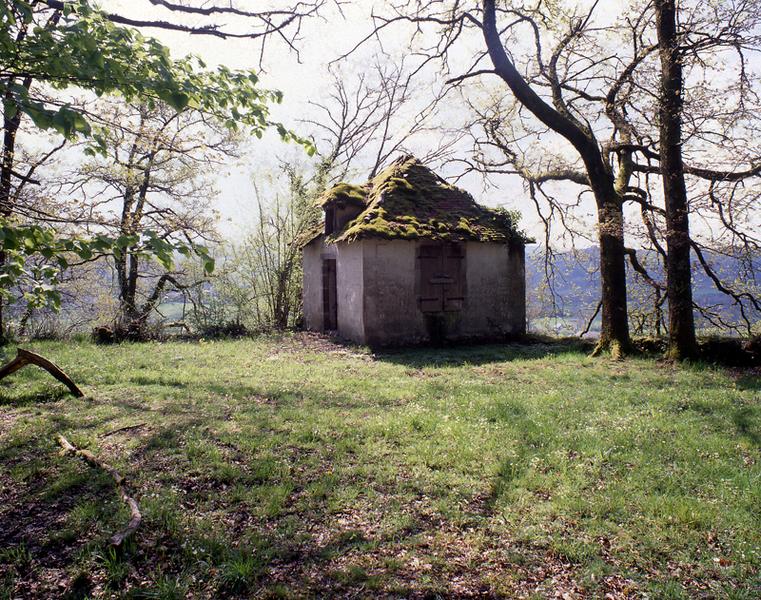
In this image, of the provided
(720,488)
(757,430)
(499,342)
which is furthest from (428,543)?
(499,342)

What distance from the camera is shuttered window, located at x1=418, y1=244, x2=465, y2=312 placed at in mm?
13953

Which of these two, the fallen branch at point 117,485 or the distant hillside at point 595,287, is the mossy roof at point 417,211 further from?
the fallen branch at point 117,485

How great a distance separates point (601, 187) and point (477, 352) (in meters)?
5.04

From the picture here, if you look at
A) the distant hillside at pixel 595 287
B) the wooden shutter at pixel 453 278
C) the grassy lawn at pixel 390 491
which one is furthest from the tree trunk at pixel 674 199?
the wooden shutter at pixel 453 278

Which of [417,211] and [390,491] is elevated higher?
[417,211]

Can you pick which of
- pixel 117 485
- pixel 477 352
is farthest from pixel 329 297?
pixel 117 485

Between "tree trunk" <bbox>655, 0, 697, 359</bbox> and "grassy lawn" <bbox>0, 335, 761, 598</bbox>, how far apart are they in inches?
90.1

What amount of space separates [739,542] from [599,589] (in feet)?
4.26

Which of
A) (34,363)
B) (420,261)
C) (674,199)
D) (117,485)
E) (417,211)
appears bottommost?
(117,485)

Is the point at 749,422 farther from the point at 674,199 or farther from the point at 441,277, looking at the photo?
the point at 441,277

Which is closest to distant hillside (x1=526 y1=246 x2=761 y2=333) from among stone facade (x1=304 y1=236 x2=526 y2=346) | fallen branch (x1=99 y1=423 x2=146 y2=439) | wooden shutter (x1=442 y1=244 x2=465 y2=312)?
stone facade (x1=304 y1=236 x2=526 y2=346)

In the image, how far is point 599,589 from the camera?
3207mm

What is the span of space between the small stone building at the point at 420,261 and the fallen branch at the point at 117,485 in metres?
8.71

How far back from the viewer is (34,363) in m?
7.60
